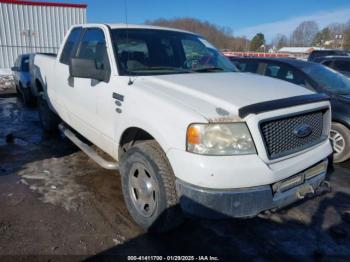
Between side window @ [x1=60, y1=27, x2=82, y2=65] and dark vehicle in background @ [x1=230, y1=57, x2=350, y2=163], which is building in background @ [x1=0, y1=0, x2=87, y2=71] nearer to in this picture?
side window @ [x1=60, y1=27, x2=82, y2=65]

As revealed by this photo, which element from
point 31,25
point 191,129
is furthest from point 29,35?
point 191,129

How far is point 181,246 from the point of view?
2840 mm

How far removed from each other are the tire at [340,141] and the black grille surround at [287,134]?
7.63 feet

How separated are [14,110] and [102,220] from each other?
668 centimetres

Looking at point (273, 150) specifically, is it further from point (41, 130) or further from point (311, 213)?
point (41, 130)

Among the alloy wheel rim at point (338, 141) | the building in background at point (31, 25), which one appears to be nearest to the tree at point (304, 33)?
the building in background at point (31, 25)

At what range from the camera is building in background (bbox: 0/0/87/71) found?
53.8 ft

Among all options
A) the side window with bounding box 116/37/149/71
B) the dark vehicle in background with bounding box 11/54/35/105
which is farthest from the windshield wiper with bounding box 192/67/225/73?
the dark vehicle in background with bounding box 11/54/35/105

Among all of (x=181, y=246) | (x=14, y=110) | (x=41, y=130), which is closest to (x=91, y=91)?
(x=181, y=246)

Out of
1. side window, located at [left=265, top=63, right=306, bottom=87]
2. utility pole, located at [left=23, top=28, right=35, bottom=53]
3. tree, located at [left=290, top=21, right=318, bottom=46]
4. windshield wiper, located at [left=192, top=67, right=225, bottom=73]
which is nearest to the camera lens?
windshield wiper, located at [left=192, top=67, right=225, bottom=73]

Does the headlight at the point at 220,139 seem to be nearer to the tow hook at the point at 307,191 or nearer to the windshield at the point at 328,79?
the tow hook at the point at 307,191

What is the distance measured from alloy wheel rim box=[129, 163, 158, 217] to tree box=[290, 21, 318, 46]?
96858 mm

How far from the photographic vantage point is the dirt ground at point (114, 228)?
2.76m

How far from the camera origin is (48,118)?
5805 mm
